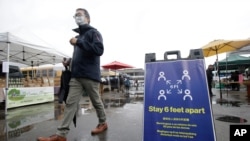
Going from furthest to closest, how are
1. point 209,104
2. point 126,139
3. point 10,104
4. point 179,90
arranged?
point 10,104 < point 126,139 < point 179,90 < point 209,104

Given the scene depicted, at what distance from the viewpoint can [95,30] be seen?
352 cm

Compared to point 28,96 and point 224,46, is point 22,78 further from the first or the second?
point 224,46

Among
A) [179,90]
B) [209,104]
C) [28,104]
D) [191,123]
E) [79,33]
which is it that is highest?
[79,33]

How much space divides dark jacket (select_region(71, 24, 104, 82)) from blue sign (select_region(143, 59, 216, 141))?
1.30 meters

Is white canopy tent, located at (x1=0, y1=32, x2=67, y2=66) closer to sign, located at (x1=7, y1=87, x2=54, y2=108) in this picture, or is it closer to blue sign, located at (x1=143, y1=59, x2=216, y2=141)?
sign, located at (x1=7, y1=87, x2=54, y2=108)

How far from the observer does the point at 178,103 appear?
2178 mm

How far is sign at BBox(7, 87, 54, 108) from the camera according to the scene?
7.76 m

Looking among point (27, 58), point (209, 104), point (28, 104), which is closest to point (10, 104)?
point (28, 104)

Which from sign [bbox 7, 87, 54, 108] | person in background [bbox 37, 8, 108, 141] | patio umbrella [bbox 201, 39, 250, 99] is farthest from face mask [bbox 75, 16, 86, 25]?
patio umbrella [bbox 201, 39, 250, 99]

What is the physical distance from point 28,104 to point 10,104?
1.14 m

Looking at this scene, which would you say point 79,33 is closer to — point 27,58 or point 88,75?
point 88,75

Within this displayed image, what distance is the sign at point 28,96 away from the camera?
776 centimetres

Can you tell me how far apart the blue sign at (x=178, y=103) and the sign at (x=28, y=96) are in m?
6.96

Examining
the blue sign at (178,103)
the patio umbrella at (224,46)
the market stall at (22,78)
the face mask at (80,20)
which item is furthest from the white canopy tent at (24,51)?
the patio umbrella at (224,46)
